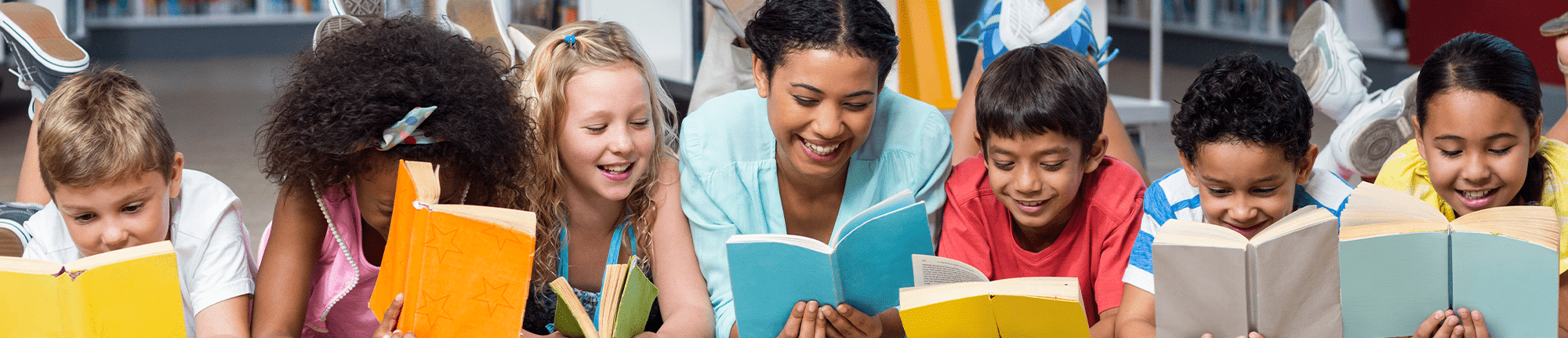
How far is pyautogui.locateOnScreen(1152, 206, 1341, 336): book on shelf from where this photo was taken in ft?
3.78

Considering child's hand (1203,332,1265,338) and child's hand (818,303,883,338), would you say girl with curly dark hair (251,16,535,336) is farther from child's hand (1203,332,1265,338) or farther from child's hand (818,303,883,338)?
child's hand (1203,332,1265,338)

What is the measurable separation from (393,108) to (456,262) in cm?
22

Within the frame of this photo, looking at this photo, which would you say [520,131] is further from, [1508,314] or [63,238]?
[1508,314]

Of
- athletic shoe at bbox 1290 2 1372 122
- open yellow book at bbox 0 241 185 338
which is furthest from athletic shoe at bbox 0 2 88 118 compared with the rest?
athletic shoe at bbox 1290 2 1372 122

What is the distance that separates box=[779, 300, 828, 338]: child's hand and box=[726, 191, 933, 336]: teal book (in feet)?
0.03

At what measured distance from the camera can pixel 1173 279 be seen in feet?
3.89

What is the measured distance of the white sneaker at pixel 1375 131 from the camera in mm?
2227

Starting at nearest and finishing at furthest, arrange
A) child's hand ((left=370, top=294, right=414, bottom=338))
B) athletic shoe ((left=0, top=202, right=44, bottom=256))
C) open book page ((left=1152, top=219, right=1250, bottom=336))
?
open book page ((left=1152, top=219, right=1250, bottom=336))
child's hand ((left=370, top=294, right=414, bottom=338))
athletic shoe ((left=0, top=202, right=44, bottom=256))

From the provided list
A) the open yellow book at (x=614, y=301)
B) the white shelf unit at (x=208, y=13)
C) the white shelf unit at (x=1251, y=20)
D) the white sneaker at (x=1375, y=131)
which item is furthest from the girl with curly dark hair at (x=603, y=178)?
the white shelf unit at (x=208, y=13)

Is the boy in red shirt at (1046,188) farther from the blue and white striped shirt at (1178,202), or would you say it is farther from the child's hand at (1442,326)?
the child's hand at (1442,326)

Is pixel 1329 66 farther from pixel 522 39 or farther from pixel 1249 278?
pixel 522 39

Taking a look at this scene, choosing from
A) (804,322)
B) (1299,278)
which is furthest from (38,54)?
(1299,278)

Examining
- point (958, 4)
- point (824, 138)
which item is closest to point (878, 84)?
point (824, 138)

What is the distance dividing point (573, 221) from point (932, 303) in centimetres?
75
